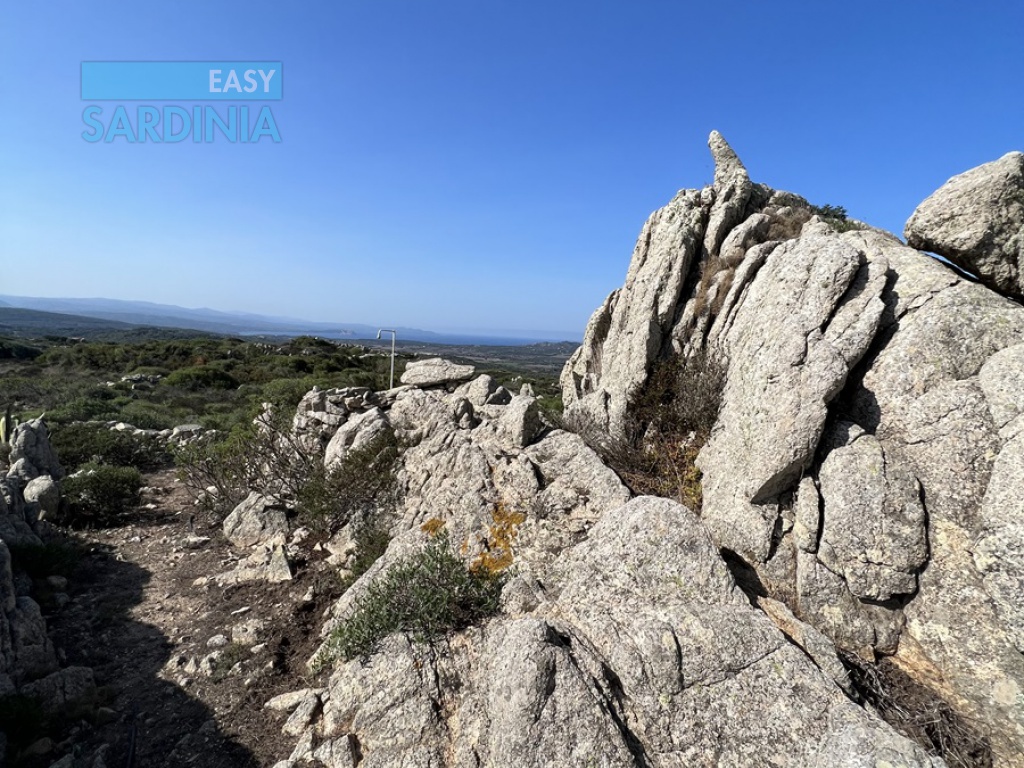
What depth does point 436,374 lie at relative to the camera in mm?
15695

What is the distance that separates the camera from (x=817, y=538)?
6586 millimetres

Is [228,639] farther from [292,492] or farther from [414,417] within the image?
[414,417]

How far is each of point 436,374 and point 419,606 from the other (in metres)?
9.57

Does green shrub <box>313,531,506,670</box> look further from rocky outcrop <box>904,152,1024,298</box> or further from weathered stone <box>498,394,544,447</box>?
rocky outcrop <box>904,152,1024,298</box>

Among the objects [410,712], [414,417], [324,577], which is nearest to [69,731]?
[324,577]

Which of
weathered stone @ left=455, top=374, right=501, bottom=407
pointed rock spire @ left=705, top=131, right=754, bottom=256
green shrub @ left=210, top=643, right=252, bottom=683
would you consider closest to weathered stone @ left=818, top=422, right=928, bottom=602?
pointed rock spire @ left=705, top=131, right=754, bottom=256

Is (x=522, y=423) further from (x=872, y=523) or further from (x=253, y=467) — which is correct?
(x=253, y=467)

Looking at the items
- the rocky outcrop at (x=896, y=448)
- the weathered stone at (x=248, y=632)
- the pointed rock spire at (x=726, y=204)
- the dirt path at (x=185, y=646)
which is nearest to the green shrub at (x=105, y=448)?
the dirt path at (x=185, y=646)

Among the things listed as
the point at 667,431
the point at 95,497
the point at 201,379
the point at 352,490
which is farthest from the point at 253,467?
the point at 201,379

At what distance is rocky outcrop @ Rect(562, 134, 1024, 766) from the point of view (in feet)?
18.1

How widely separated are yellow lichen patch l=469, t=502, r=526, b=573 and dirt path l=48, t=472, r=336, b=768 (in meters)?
3.28

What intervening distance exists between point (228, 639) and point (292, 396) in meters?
12.0

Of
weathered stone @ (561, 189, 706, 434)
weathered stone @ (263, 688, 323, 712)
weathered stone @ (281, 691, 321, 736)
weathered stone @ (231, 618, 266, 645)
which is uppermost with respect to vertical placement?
weathered stone @ (561, 189, 706, 434)

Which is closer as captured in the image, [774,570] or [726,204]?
[774,570]
